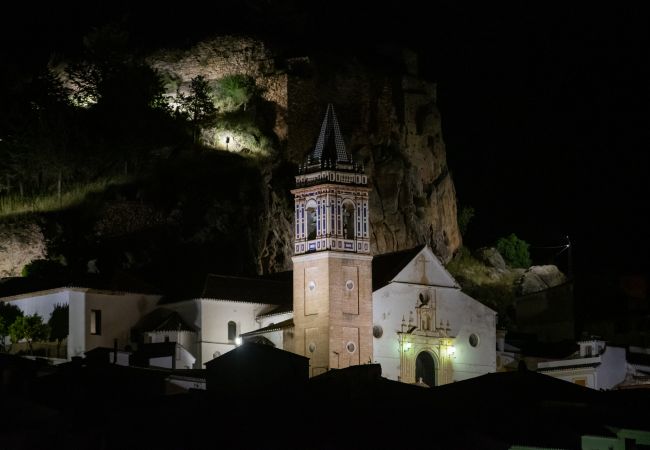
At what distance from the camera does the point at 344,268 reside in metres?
81.5

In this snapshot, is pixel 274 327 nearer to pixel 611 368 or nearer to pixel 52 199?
pixel 611 368

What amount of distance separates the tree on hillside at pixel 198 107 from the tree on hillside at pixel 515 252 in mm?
22877

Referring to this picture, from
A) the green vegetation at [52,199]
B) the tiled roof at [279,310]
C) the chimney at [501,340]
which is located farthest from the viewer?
the green vegetation at [52,199]

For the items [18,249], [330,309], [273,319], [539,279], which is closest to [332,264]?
[330,309]

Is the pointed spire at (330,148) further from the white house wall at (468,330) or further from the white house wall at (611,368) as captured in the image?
the white house wall at (611,368)

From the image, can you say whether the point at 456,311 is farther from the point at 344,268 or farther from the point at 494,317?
the point at 344,268

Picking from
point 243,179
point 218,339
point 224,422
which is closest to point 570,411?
point 224,422

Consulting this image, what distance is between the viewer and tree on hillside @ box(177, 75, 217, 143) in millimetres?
115188

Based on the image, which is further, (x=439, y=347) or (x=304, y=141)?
(x=304, y=141)

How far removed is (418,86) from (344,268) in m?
39.4

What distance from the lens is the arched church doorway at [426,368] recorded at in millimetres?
84562

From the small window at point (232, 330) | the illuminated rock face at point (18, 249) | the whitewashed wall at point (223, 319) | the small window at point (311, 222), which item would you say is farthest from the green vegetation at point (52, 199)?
the small window at point (311, 222)

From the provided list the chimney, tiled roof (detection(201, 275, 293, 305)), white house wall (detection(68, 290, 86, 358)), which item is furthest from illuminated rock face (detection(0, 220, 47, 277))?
the chimney

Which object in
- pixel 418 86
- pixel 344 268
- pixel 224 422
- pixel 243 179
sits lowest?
pixel 224 422
